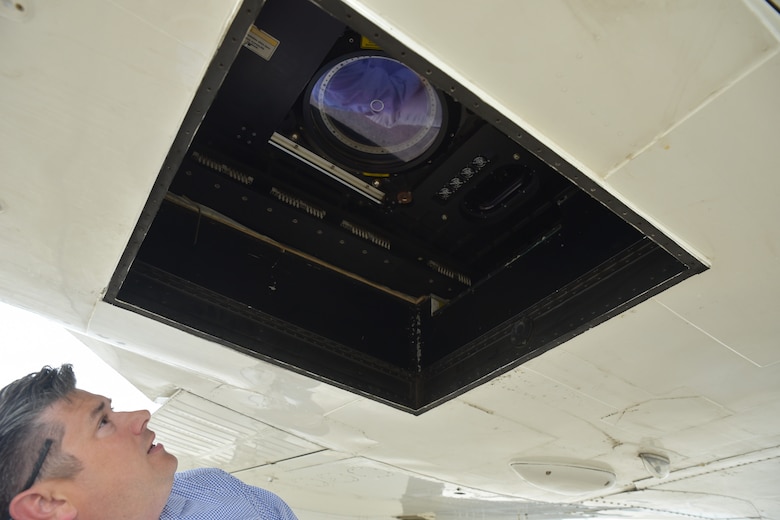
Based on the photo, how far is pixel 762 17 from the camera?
0.69m

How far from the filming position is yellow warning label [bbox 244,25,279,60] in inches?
45.4

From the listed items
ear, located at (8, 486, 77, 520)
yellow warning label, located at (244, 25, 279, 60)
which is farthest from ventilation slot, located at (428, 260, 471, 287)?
ear, located at (8, 486, 77, 520)

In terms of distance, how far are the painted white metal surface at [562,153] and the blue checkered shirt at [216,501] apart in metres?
0.41

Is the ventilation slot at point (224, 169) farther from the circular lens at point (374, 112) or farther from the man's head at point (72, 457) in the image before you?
the man's head at point (72, 457)

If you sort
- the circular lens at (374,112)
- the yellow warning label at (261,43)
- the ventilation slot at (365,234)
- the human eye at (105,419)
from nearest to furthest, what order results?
the human eye at (105,419) → the yellow warning label at (261,43) → the circular lens at (374,112) → the ventilation slot at (365,234)

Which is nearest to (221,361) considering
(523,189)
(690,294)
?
(523,189)

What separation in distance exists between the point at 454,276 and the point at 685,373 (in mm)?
732

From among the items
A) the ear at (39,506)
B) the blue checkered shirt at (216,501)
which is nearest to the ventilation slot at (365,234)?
the blue checkered shirt at (216,501)

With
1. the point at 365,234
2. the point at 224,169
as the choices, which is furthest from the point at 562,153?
the point at 224,169

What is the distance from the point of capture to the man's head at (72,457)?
79 cm

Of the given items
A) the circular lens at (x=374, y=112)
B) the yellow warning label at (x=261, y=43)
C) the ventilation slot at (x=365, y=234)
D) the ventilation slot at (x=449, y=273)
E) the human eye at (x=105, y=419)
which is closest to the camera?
the human eye at (x=105, y=419)

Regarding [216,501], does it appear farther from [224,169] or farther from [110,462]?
[224,169]

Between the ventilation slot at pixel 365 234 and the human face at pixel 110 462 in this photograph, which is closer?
the human face at pixel 110 462

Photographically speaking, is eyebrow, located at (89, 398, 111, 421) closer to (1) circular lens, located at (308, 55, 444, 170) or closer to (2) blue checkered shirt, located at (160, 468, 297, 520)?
(2) blue checkered shirt, located at (160, 468, 297, 520)
